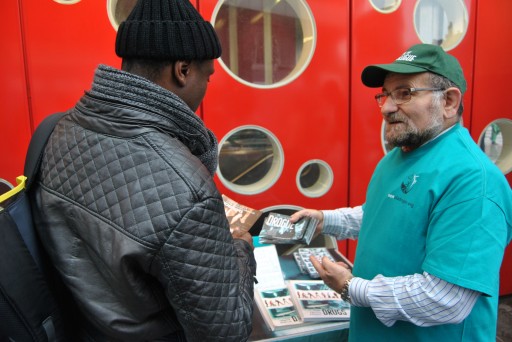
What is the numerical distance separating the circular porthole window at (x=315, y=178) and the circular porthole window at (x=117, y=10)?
129 cm

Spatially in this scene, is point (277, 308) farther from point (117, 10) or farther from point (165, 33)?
point (117, 10)

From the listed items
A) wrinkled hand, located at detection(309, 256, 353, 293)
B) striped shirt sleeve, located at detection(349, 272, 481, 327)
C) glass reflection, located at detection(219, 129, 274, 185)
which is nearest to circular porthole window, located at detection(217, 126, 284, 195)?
glass reflection, located at detection(219, 129, 274, 185)

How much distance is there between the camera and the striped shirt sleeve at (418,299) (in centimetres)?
107

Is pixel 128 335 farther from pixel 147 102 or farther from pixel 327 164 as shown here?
pixel 327 164

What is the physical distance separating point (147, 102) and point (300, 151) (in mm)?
1567

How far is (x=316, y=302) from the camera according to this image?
1.61 meters

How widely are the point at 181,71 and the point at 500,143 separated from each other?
276 centimetres

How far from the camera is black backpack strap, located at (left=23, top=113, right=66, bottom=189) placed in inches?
34.5

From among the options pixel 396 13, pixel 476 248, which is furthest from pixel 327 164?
pixel 476 248

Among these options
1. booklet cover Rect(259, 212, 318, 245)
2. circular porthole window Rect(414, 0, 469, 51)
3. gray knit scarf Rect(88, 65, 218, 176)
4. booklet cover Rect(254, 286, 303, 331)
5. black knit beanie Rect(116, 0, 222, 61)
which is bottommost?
booklet cover Rect(254, 286, 303, 331)

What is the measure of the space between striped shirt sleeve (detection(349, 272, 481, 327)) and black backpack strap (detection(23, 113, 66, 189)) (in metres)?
0.96

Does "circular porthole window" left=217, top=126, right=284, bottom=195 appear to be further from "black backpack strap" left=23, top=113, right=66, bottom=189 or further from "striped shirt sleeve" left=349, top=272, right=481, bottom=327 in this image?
"black backpack strap" left=23, top=113, right=66, bottom=189

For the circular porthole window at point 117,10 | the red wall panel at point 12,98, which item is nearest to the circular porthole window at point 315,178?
the circular porthole window at point 117,10

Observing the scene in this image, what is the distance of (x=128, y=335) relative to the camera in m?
0.81
